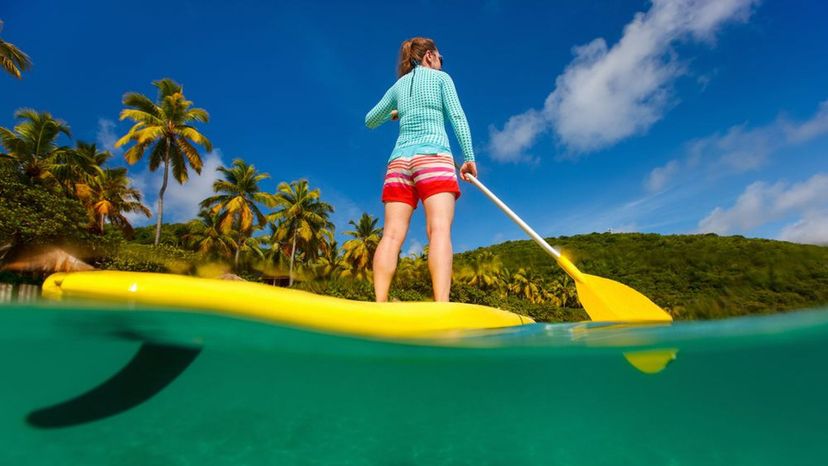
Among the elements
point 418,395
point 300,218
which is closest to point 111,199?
point 300,218

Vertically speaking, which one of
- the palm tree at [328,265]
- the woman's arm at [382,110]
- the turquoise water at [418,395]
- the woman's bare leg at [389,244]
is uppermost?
the palm tree at [328,265]

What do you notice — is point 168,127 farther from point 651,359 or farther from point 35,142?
point 651,359

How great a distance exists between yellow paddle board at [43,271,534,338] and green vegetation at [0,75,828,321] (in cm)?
1305

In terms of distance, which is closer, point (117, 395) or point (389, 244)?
point (117, 395)

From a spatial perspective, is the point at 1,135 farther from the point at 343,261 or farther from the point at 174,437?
the point at 174,437

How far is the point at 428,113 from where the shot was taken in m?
3.68

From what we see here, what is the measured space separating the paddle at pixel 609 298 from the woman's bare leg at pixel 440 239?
3.16 ft

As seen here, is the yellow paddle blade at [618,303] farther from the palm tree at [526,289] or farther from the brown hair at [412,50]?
the palm tree at [526,289]

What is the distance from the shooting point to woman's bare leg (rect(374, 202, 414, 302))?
3457 millimetres

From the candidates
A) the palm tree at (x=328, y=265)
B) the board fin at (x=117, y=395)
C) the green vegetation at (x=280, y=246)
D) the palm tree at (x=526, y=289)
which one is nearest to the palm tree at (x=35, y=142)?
the green vegetation at (x=280, y=246)

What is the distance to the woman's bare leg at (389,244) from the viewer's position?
346cm

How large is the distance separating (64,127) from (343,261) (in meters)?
20.7

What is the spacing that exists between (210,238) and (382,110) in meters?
32.8

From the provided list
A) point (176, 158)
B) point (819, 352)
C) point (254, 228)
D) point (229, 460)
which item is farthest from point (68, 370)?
point (254, 228)
